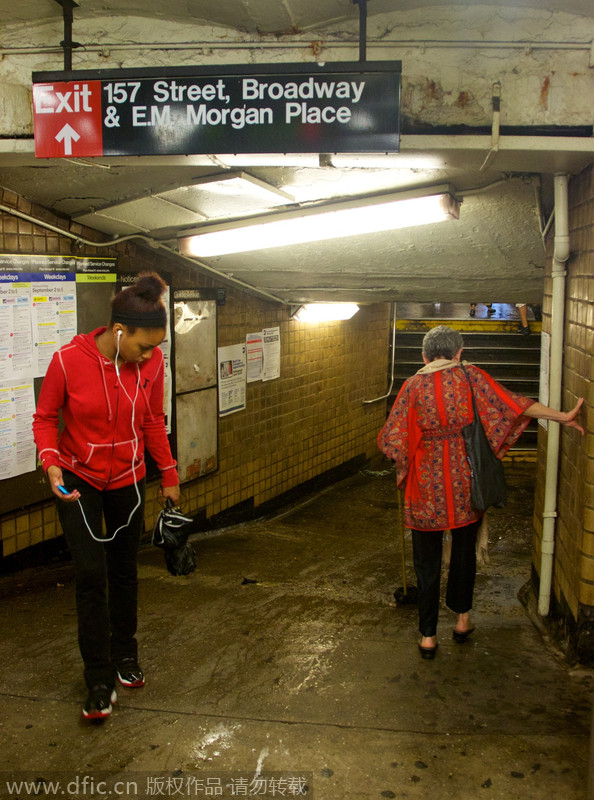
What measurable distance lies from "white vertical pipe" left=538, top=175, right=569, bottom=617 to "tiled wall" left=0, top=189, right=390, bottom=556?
3.17m

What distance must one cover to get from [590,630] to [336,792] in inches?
57.4

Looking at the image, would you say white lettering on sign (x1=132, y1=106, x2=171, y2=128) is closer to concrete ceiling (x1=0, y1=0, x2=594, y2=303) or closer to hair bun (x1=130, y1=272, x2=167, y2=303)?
concrete ceiling (x1=0, y1=0, x2=594, y2=303)

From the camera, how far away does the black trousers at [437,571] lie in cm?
358

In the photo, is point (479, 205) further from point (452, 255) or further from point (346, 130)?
point (346, 130)

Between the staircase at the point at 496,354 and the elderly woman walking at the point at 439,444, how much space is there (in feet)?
22.2

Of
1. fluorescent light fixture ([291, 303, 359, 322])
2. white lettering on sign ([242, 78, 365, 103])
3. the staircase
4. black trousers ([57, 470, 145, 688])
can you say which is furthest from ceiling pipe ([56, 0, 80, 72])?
the staircase

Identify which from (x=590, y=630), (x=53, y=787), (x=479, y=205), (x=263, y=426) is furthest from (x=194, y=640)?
(x=263, y=426)

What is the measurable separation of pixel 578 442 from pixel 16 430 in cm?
330

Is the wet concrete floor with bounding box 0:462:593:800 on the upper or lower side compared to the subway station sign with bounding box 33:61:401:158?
lower

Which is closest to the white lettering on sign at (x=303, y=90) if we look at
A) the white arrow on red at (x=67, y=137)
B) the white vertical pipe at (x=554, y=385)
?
the white arrow on red at (x=67, y=137)

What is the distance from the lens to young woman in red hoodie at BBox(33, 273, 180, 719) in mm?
2916

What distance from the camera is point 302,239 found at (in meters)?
4.77

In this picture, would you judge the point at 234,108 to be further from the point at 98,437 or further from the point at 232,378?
the point at 232,378

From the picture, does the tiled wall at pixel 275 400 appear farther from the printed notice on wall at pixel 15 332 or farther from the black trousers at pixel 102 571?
the black trousers at pixel 102 571
